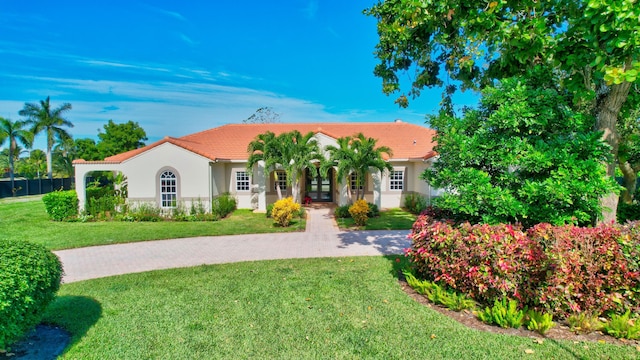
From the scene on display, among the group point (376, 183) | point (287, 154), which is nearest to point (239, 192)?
point (287, 154)

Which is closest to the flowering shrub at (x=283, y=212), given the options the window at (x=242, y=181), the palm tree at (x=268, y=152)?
the palm tree at (x=268, y=152)

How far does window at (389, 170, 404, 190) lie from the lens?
21.6m

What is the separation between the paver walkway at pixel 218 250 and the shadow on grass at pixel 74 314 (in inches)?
75.3

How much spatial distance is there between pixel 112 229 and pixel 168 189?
4299 mm

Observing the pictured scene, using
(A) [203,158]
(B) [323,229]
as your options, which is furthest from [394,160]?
(A) [203,158]

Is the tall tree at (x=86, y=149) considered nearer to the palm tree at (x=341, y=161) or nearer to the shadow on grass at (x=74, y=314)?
the palm tree at (x=341, y=161)

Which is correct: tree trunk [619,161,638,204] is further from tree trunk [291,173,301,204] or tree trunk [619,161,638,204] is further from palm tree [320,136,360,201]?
tree trunk [291,173,301,204]

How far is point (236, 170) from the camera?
849 inches

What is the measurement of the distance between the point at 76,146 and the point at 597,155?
183ft

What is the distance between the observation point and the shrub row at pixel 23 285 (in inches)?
152

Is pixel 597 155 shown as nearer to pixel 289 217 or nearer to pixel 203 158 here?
pixel 289 217

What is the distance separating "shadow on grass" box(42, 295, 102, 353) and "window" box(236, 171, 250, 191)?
1487cm

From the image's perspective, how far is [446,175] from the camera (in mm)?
6617

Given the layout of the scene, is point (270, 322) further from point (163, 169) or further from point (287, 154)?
point (163, 169)
